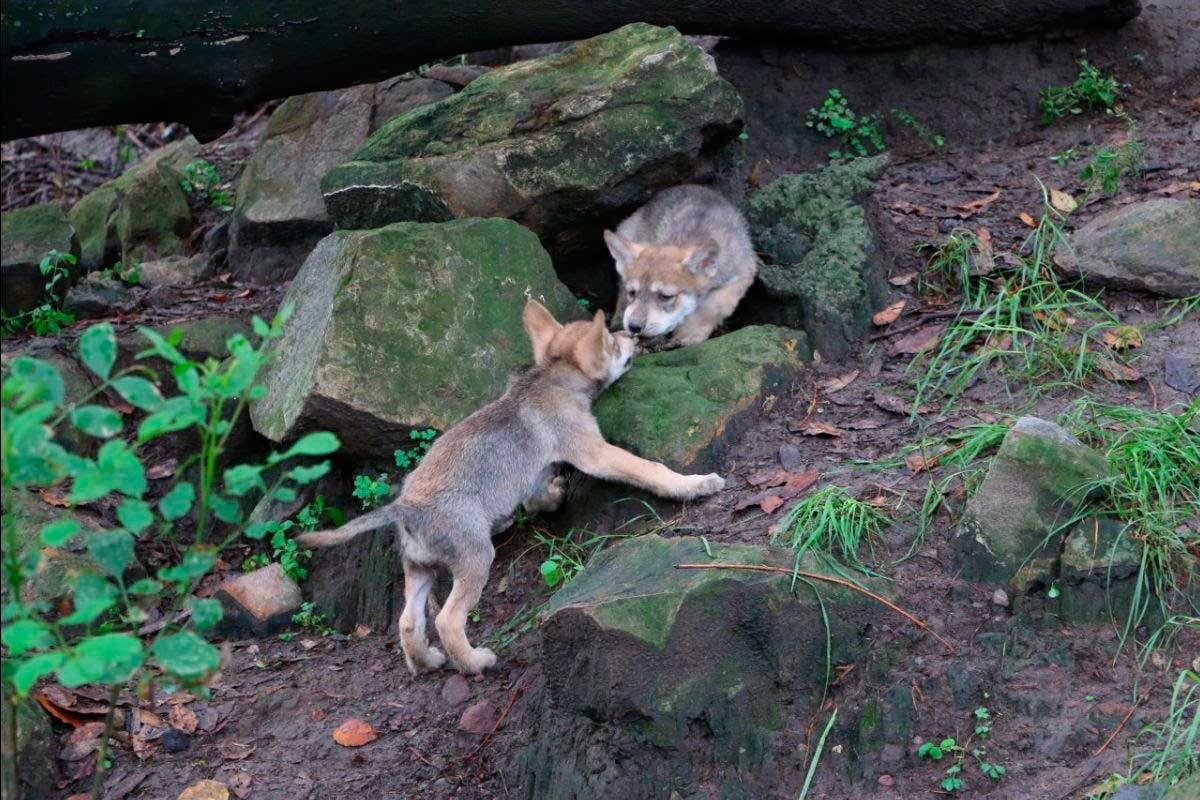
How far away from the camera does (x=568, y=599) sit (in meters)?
4.78

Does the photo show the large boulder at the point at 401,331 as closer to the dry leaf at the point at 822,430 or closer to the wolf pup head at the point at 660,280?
the wolf pup head at the point at 660,280

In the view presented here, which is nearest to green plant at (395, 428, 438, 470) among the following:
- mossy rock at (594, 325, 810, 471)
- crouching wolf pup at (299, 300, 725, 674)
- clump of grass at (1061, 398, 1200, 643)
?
crouching wolf pup at (299, 300, 725, 674)

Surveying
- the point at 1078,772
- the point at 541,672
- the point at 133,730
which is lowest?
the point at 133,730

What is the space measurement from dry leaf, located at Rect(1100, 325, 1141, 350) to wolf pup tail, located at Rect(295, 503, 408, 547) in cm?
353

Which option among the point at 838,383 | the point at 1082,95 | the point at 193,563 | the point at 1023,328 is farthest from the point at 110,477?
the point at 1082,95

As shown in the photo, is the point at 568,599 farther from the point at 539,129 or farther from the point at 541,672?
the point at 539,129

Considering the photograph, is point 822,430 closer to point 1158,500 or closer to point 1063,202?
point 1158,500

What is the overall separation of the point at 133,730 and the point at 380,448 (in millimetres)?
1739

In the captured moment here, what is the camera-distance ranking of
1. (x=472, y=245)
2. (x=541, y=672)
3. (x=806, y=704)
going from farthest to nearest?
(x=472, y=245), (x=541, y=672), (x=806, y=704)

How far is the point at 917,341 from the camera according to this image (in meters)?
6.56

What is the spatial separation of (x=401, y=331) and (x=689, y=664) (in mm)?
2596

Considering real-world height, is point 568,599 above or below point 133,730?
above

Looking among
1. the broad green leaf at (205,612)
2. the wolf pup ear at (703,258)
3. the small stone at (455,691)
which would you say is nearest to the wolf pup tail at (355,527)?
the small stone at (455,691)

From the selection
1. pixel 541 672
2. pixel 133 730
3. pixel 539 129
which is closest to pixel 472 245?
pixel 539 129
